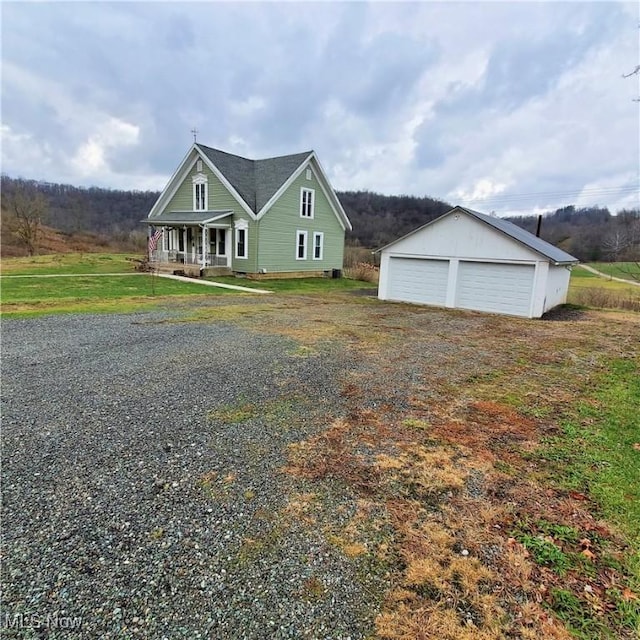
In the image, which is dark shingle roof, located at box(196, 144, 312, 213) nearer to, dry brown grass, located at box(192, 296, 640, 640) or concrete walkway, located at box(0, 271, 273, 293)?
concrete walkway, located at box(0, 271, 273, 293)

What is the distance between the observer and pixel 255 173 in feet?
79.4

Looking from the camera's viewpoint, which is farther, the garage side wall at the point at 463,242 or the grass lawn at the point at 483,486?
the garage side wall at the point at 463,242

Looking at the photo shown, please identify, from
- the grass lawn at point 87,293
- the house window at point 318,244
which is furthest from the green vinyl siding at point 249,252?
the house window at point 318,244

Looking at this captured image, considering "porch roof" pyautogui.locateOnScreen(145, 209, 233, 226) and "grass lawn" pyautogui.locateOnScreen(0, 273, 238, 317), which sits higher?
"porch roof" pyautogui.locateOnScreen(145, 209, 233, 226)

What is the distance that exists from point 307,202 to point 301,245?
2.75 meters

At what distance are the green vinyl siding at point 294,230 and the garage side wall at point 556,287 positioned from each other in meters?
14.1

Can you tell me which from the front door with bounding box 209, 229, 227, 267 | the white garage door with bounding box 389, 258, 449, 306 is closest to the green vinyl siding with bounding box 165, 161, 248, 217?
the front door with bounding box 209, 229, 227, 267

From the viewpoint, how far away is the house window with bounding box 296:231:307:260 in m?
23.5

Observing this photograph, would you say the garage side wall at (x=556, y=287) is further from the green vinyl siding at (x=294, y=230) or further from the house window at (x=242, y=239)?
the house window at (x=242, y=239)

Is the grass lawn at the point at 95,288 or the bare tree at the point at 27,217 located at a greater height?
the bare tree at the point at 27,217

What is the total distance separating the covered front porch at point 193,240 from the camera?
20938 mm

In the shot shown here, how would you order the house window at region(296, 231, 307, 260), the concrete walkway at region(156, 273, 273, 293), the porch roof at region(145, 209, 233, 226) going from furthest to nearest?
the house window at region(296, 231, 307, 260), the porch roof at region(145, 209, 233, 226), the concrete walkway at region(156, 273, 273, 293)

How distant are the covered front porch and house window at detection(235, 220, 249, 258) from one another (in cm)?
54

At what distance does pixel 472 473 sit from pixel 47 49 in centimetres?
2067
